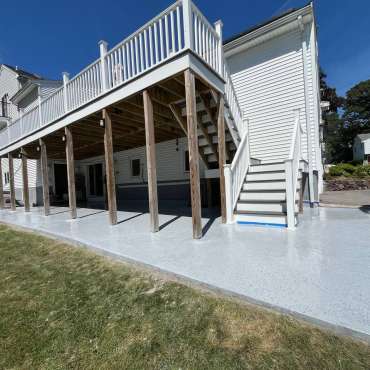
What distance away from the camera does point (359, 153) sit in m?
33.5

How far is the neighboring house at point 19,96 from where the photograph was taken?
1234 centimetres

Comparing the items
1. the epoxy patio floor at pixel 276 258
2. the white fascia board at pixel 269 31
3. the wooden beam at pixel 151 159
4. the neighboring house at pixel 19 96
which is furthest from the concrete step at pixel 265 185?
the neighboring house at pixel 19 96

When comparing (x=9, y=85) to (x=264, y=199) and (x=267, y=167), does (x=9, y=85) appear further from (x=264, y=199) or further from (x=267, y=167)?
(x=264, y=199)

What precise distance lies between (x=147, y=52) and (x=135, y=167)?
26.3 feet

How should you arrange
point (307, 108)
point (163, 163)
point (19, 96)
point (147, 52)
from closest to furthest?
point (147, 52)
point (307, 108)
point (163, 163)
point (19, 96)

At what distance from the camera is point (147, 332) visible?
5.89 feet

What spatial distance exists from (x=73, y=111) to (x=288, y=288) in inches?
257

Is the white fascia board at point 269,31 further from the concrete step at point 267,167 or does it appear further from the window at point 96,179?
the window at point 96,179

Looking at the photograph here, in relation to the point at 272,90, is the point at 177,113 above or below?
below

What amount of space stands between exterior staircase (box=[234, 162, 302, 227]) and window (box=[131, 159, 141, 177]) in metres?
7.30

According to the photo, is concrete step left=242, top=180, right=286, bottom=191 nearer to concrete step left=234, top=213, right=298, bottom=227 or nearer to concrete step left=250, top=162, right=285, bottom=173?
concrete step left=250, top=162, right=285, bottom=173

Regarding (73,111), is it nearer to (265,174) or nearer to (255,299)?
(265,174)

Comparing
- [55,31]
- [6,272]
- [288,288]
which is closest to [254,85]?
[288,288]

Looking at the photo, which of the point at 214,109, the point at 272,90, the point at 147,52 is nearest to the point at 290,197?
the point at 214,109
